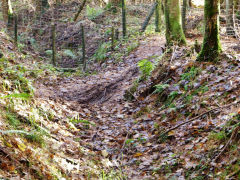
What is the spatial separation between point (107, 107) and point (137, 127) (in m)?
1.74

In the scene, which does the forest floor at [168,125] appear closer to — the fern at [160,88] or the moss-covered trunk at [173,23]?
the fern at [160,88]

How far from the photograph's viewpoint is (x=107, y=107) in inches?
281

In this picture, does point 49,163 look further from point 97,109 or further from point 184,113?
point 97,109

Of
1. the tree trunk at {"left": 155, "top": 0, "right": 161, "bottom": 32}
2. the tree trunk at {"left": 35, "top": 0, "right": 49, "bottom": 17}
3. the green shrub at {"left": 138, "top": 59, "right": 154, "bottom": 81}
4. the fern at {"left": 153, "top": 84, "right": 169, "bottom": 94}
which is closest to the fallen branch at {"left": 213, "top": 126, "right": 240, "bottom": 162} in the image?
the fern at {"left": 153, "top": 84, "right": 169, "bottom": 94}

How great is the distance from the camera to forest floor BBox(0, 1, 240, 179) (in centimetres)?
340

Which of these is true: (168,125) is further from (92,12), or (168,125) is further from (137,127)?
(92,12)

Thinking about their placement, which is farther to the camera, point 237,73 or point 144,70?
point 144,70

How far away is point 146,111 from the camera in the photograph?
620cm

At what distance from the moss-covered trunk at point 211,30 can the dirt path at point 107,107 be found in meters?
2.27

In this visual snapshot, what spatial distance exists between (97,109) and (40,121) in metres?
2.45

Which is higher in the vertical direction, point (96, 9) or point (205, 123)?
point (96, 9)

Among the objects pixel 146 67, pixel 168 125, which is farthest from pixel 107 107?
pixel 168 125

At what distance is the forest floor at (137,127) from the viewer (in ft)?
11.1

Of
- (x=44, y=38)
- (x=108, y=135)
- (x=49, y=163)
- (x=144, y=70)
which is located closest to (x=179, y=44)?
(x=144, y=70)
